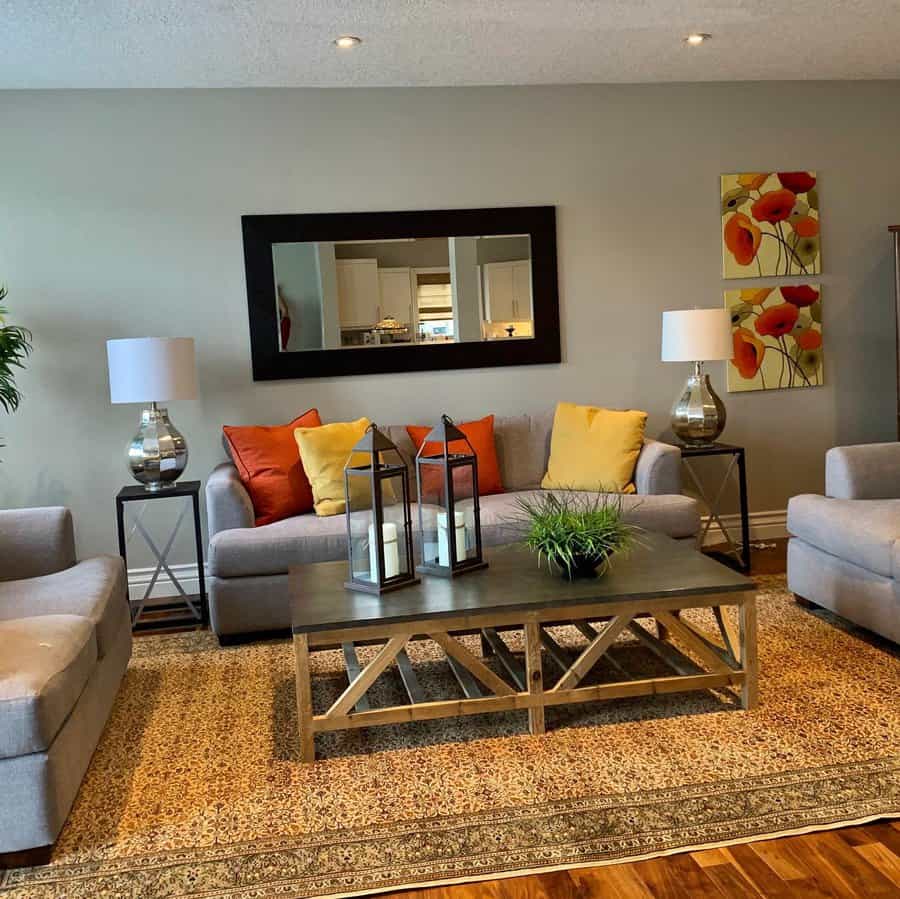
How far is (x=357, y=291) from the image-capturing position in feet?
16.4

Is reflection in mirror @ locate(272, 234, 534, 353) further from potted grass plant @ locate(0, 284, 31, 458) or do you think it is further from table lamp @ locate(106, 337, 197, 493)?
potted grass plant @ locate(0, 284, 31, 458)

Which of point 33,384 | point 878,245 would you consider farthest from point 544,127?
point 33,384

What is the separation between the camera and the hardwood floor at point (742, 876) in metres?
2.11

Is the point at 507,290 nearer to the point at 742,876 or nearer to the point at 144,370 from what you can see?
the point at 144,370

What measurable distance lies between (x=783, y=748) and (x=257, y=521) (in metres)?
2.45

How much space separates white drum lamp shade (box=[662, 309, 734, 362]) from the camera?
4781mm

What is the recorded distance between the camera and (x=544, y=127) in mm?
5129

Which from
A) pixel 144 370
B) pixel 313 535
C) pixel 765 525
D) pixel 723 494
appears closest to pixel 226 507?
pixel 313 535

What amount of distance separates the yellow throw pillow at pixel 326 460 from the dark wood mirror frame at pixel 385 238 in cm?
66

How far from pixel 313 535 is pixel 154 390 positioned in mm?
994

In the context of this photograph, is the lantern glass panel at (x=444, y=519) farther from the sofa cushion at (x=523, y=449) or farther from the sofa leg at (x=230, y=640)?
the sofa cushion at (x=523, y=449)

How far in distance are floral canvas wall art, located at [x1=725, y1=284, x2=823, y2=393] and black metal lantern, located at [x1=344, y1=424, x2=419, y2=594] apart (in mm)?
2927

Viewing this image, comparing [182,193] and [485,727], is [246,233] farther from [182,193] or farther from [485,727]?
[485,727]

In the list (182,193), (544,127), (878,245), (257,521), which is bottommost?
(257,521)
